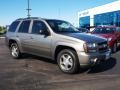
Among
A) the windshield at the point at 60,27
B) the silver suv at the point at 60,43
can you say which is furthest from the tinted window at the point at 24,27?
the windshield at the point at 60,27

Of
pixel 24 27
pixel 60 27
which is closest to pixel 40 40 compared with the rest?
pixel 60 27

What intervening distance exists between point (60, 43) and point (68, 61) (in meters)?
0.65

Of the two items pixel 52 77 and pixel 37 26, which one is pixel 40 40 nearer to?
pixel 37 26

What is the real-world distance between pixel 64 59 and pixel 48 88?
2.03 m

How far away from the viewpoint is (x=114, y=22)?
45375 millimetres

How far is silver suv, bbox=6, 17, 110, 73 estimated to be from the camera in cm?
795

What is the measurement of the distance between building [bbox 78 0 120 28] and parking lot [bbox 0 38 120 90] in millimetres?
35874

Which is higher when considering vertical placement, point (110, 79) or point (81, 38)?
point (81, 38)

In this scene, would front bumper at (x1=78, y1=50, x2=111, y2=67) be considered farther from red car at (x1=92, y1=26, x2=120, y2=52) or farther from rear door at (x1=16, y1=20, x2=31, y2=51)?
red car at (x1=92, y1=26, x2=120, y2=52)

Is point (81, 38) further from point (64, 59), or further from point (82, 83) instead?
point (82, 83)

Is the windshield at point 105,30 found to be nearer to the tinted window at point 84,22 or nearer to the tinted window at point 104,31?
the tinted window at point 104,31

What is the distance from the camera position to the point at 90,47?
26.0ft

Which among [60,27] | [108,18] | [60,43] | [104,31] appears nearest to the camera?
[60,43]

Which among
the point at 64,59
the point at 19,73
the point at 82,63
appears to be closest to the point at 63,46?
the point at 64,59
